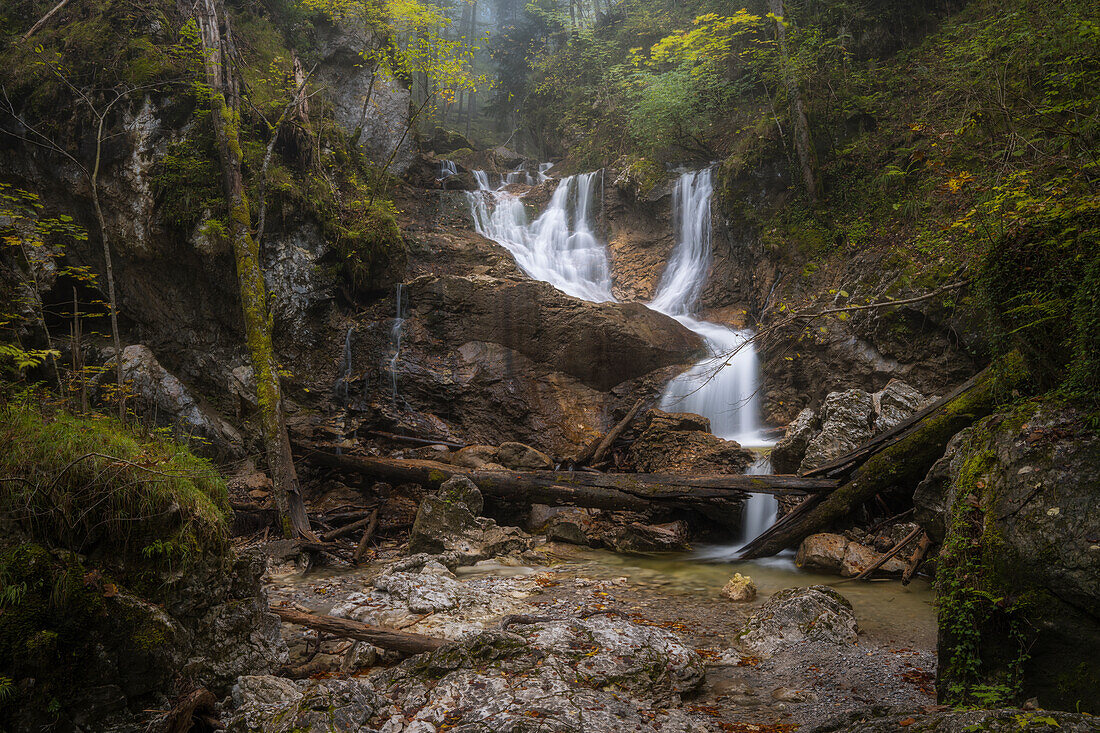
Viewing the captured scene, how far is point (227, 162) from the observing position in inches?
326

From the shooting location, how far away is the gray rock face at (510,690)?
8.66 feet

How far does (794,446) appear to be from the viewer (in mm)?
7812

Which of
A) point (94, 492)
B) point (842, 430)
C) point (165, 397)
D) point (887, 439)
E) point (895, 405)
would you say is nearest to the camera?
point (94, 492)

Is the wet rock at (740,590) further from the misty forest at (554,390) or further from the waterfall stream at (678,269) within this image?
the waterfall stream at (678,269)

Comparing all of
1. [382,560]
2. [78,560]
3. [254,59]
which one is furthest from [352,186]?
[78,560]

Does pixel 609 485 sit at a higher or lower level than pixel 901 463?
lower

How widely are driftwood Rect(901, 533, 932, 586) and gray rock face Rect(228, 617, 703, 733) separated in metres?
3.18

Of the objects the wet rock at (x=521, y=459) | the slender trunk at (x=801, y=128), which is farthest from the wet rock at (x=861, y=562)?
the slender trunk at (x=801, y=128)

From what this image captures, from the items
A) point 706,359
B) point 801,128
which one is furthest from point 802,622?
point 801,128

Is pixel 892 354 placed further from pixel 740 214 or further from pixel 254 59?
pixel 254 59

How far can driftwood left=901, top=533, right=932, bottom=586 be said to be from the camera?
17.5ft

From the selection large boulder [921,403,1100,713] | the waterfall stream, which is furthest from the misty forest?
the waterfall stream

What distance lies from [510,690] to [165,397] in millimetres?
8782

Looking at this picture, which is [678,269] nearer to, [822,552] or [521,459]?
[521,459]
